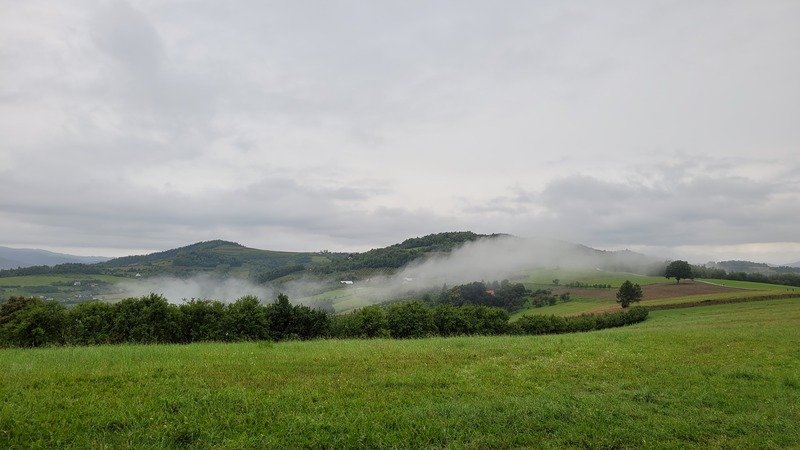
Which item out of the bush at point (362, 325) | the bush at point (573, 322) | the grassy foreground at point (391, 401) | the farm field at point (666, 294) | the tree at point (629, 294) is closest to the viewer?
the grassy foreground at point (391, 401)

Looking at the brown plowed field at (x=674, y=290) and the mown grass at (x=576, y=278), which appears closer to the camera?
the brown plowed field at (x=674, y=290)

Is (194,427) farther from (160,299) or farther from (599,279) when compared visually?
(599,279)

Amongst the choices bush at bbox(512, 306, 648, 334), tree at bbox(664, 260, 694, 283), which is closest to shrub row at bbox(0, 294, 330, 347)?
bush at bbox(512, 306, 648, 334)

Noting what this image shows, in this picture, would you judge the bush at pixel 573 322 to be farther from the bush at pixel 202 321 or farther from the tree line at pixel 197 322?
the bush at pixel 202 321

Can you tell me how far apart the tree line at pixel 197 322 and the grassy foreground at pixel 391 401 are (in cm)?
1110

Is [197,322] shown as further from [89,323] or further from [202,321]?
[89,323]

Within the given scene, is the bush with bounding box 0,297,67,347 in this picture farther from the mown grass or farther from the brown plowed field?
the mown grass

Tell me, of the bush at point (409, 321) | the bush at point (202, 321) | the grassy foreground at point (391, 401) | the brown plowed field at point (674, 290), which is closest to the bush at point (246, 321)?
the bush at point (202, 321)

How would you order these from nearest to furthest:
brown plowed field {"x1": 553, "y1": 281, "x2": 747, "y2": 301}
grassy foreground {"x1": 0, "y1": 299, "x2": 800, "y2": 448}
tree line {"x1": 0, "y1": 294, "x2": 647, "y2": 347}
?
grassy foreground {"x1": 0, "y1": 299, "x2": 800, "y2": 448} < tree line {"x1": 0, "y1": 294, "x2": 647, "y2": 347} < brown plowed field {"x1": 553, "y1": 281, "x2": 747, "y2": 301}

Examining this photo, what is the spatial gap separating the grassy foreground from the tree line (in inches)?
437

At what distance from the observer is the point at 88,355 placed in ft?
62.9

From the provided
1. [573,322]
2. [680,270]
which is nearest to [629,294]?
[573,322]

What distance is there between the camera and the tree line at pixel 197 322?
29203mm

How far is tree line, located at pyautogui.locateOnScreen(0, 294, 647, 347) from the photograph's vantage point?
29203 mm
